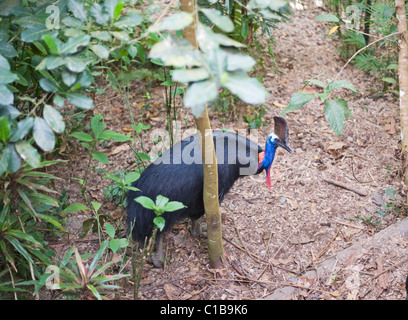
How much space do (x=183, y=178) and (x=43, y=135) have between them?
1.31m

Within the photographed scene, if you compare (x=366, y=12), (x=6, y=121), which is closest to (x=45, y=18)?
(x=6, y=121)

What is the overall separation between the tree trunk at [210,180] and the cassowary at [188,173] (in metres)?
0.30

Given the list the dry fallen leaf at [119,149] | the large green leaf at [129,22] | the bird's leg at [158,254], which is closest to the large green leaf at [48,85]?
the large green leaf at [129,22]

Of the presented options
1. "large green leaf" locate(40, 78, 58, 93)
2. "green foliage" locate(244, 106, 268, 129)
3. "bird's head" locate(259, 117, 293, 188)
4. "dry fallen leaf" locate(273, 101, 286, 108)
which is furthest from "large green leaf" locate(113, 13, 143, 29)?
"dry fallen leaf" locate(273, 101, 286, 108)

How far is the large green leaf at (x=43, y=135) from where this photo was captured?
5.49 ft

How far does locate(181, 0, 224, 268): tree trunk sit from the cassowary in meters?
0.30

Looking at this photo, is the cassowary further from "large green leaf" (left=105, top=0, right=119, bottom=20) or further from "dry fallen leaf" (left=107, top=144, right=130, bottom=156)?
"large green leaf" (left=105, top=0, right=119, bottom=20)

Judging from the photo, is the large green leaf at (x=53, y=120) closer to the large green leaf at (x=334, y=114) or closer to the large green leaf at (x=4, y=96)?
the large green leaf at (x=4, y=96)

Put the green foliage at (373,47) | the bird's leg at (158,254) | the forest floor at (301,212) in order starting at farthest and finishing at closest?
the green foliage at (373,47), the bird's leg at (158,254), the forest floor at (301,212)

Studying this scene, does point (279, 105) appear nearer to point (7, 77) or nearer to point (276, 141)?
point (276, 141)

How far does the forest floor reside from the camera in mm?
2820

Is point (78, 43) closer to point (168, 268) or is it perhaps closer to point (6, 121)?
point (6, 121)

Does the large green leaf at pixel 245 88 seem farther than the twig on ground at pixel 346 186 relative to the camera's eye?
No

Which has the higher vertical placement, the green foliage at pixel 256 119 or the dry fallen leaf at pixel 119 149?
the green foliage at pixel 256 119
